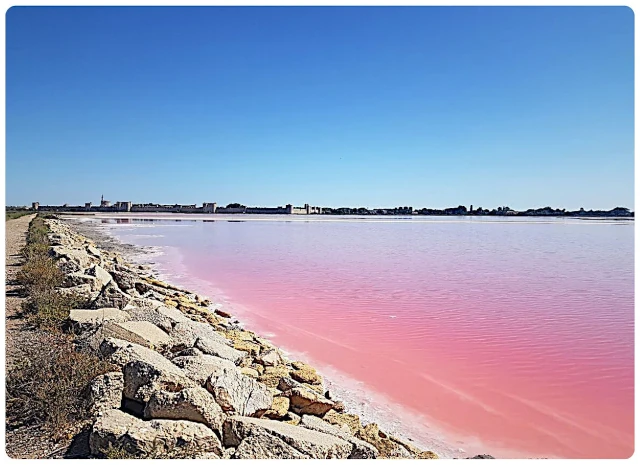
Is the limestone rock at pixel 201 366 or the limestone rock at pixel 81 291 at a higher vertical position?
the limestone rock at pixel 81 291

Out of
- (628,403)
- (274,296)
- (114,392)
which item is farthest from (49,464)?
(274,296)

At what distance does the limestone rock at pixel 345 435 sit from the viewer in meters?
3.85

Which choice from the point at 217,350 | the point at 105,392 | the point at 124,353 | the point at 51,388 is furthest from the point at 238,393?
the point at 217,350

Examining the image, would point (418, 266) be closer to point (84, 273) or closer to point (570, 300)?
point (570, 300)

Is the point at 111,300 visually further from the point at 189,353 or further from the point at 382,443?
the point at 382,443

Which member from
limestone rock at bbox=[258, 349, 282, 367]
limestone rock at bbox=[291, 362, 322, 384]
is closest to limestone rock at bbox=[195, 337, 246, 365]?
limestone rock at bbox=[258, 349, 282, 367]

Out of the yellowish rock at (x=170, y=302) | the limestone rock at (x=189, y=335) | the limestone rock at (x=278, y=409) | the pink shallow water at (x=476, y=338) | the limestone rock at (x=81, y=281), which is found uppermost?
the limestone rock at (x=81, y=281)

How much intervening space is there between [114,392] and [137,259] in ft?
52.5

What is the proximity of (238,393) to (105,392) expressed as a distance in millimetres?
1027

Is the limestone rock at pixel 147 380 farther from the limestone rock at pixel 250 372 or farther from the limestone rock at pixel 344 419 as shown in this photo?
the limestone rock at pixel 344 419


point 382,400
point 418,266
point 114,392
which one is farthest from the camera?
point 418,266

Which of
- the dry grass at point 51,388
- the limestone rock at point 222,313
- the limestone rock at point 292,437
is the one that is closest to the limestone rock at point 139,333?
the dry grass at point 51,388

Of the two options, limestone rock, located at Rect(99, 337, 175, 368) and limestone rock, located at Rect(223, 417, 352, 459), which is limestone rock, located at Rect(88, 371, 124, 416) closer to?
limestone rock, located at Rect(99, 337, 175, 368)

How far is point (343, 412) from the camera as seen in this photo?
17.1 ft
